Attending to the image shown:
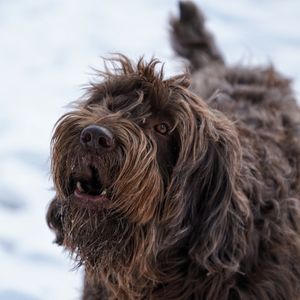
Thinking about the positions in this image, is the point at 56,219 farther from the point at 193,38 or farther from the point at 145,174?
the point at 193,38

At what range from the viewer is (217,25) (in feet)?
29.6

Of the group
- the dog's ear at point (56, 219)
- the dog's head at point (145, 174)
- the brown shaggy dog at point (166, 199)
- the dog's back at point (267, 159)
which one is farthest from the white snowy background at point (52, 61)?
the dog's head at point (145, 174)

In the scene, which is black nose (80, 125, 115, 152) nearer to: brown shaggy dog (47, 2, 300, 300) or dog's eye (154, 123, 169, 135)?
brown shaggy dog (47, 2, 300, 300)

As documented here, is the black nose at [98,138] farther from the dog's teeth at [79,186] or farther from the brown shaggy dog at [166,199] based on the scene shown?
the dog's teeth at [79,186]

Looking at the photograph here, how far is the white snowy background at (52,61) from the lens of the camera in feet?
17.6

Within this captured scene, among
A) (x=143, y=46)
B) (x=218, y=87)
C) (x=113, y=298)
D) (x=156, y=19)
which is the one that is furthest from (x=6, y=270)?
(x=156, y=19)

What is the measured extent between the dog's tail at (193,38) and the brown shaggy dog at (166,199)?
2.00 m

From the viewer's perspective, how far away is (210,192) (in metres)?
3.80

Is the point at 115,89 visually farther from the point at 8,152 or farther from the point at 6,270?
the point at 8,152

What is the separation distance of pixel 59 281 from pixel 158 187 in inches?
71.4

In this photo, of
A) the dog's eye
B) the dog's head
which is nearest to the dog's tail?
the dog's head

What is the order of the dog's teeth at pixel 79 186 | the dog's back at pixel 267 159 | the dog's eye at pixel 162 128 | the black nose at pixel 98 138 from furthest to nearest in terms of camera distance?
the dog's back at pixel 267 159 < the dog's eye at pixel 162 128 < the dog's teeth at pixel 79 186 < the black nose at pixel 98 138

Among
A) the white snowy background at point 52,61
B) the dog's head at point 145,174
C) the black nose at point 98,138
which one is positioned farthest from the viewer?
the white snowy background at point 52,61

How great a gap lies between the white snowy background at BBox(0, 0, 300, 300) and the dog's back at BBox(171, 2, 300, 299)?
47 centimetres
